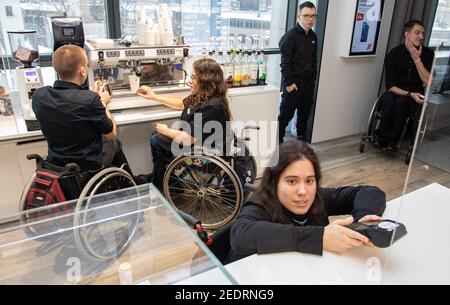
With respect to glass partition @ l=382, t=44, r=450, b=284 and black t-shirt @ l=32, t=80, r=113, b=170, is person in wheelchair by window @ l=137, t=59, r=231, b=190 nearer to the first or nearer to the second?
black t-shirt @ l=32, t=80, r=113, b=170

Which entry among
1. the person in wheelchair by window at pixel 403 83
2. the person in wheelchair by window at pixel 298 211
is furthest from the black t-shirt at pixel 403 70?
the person in wheelchair by window at pixel 298 211

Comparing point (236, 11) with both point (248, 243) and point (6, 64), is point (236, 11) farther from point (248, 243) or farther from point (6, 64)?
point (248, 243)

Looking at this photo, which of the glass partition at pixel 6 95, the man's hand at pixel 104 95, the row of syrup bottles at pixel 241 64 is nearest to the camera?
the man's hand at pixel 104 95

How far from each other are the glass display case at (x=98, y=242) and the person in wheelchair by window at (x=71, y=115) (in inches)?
22.3

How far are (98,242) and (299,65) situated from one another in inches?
101

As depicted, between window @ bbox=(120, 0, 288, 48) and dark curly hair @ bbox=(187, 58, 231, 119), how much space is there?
99 centimetres

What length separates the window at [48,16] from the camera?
2.60 metres

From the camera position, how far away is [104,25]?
9.53 feet

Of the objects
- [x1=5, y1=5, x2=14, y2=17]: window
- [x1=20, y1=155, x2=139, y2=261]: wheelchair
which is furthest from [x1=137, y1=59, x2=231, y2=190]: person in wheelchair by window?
[x1=5, y1=5, x2=14, y2=17]: window

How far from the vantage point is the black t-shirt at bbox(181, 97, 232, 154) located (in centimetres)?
215

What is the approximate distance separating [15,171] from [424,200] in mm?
2215

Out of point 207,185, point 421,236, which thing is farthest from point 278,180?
point 207,185

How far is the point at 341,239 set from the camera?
1016 millimetres

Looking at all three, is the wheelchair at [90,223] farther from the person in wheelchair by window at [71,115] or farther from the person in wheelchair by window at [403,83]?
the person in wheelchair by window at [403,83]
